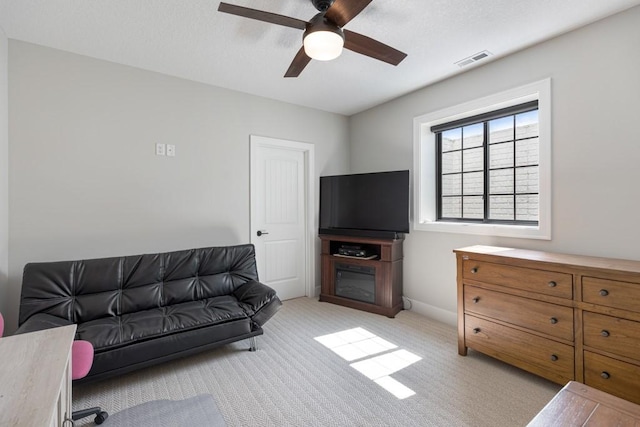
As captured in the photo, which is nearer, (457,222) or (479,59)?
(479,59)

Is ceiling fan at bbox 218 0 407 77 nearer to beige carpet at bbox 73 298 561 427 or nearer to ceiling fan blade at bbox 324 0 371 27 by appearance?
ceiling fan blade at bbox 324 0 371 27

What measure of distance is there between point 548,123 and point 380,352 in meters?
2.38

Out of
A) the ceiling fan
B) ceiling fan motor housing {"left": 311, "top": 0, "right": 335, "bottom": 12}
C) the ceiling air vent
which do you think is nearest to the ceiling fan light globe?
the ceiling fan

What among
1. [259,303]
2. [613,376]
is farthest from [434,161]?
[259,303]

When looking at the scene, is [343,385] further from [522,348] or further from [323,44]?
[323,44]

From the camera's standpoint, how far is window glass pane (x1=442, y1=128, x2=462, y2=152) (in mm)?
3316

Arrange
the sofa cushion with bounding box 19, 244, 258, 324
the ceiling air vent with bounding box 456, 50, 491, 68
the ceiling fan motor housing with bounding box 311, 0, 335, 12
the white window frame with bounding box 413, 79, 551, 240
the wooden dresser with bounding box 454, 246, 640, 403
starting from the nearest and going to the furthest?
the wooden dresser with bounding box 454, 246, 640, 403 < the ceiling fan motor housing with bounding box 311, 0, 335, 12 < the sofa cushion with bounding box 19, 244, 258, 324 < the white window frame with bounding box 413, 79, 551, 240 < the ceiling air vent with bounding box 456, 50, 491, 68

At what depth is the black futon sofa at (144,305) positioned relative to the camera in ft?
6.59

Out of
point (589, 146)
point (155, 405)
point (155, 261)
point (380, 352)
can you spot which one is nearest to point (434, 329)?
point (380, 352)

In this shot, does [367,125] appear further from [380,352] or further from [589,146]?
[380,352]

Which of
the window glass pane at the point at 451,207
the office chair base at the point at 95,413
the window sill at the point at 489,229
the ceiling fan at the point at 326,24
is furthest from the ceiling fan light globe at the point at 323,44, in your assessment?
the office chair base at the point at 95,413

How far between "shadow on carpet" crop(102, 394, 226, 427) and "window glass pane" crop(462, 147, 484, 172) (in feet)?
10.4

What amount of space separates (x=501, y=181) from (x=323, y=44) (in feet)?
7.29

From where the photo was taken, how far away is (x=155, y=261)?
8.72 feet
